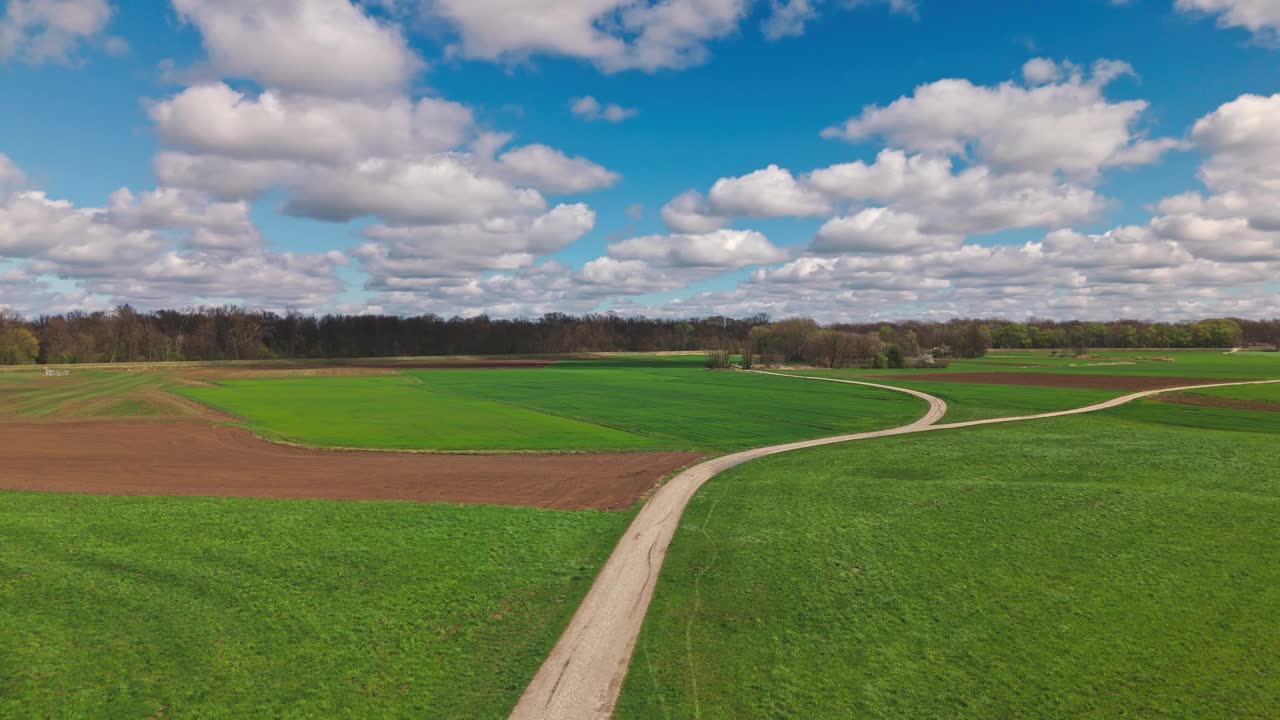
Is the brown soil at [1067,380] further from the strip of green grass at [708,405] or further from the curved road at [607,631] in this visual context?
the curved road at [607,631]

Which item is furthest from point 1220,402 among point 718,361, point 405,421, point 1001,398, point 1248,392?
point 718,361

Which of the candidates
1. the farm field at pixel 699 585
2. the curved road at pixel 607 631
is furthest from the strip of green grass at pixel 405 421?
the curved road at pixel 607 631

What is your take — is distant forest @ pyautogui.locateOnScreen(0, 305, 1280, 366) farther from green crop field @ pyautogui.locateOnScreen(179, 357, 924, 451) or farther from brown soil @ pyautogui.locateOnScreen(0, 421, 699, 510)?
brown soil @ pyautogui.locateOnScreen(0, 421, 699, 510)

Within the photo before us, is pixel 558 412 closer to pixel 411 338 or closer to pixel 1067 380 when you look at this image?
pixel 1067 380

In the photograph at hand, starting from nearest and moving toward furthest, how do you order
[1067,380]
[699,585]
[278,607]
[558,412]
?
1. [278,607]
2. [699,585]
3. [558,412]
4. [1067,380]

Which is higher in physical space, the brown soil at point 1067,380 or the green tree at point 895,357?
the green tree at point 895,357

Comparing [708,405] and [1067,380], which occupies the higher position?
[1067,380]
